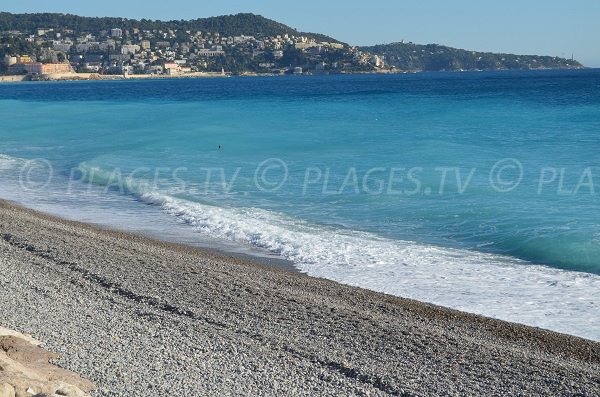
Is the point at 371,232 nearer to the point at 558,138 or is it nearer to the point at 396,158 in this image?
the point at 396,158

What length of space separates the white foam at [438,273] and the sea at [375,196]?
0.10 ft

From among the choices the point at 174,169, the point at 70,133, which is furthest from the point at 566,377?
the point at 70,133

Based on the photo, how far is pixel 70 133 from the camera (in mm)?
40688

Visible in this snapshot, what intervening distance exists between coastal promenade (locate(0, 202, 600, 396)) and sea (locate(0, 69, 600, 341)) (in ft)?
3.57

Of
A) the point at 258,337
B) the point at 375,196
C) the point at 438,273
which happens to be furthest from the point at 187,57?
the point at 258,337

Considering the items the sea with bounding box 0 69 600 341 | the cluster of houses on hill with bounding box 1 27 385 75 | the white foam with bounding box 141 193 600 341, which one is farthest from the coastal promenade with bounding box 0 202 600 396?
the cluster of houses on hill with bounding box 1 27 385 75

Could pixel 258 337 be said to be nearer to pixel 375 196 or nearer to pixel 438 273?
pixel 438 273

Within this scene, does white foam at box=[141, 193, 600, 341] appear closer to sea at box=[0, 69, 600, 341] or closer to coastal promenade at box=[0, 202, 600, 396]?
sea at box=[0, 69, 600, 341]

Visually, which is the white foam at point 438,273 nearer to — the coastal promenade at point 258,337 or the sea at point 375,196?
the sea at point 375,196

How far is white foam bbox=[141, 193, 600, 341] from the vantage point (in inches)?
398

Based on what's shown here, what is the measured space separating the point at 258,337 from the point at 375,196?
11.0 m

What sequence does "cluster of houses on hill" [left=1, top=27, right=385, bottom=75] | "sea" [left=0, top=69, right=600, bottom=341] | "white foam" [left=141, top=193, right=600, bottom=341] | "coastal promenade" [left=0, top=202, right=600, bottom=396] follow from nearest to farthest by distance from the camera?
1. "coastal promenade" [left=0, top=202, right=600, bottom=396]
2. "white foam" [left=141, top=193, right=600, bottom=341]
3. "sea" [left=0, top=69, right=600, bottom=341]
4. "cluster of houses on hill" [left=1, top=27, right=385, bottom=75]

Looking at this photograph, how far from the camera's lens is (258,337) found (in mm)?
8422

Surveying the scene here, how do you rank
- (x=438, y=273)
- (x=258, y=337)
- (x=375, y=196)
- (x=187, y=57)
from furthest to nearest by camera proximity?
(x=187, y=57) → (x=375, y=196) → (x=438, y=273) → (x=258, y=337)
